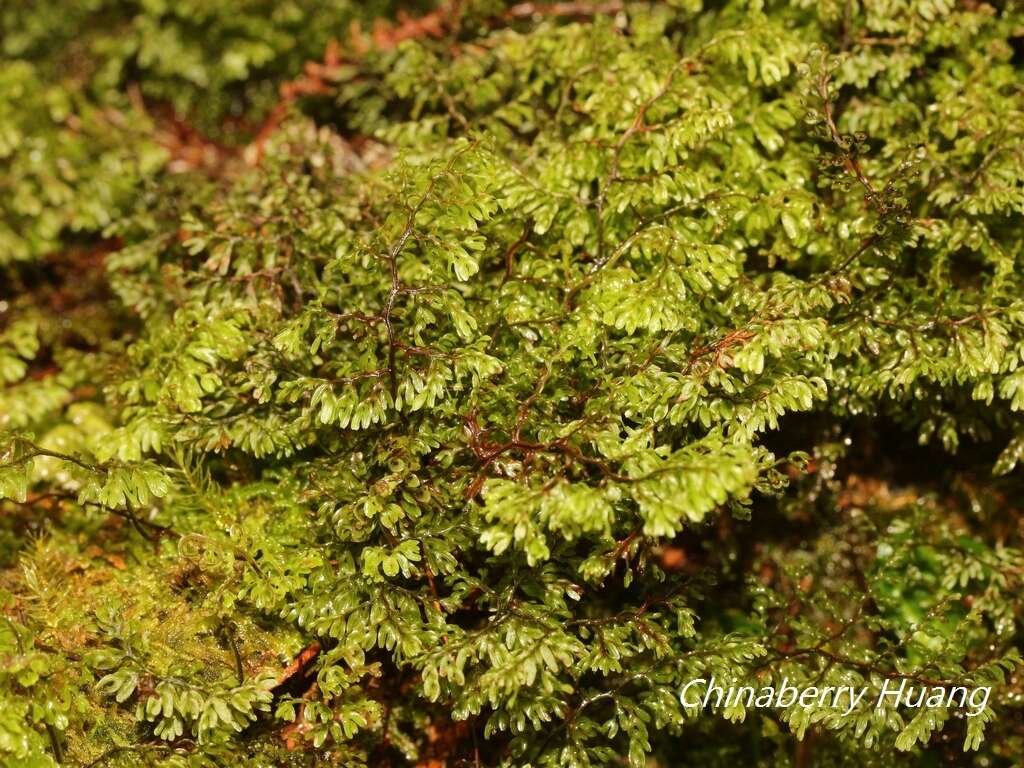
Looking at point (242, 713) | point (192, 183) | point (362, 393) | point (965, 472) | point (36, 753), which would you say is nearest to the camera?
point (36, 753)

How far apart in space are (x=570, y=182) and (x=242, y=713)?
2.00 metres

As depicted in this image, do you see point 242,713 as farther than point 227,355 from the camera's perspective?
No

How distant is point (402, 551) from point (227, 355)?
97 centimetres

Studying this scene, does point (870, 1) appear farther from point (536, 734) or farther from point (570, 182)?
→ point (536, 734)

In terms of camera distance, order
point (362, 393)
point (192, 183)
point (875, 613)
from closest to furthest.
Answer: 1. point (362, 393)
2. point (875, 613)
3. point (192, 183)

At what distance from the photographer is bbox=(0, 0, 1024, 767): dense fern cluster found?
7.87 feet

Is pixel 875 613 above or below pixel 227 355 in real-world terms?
below

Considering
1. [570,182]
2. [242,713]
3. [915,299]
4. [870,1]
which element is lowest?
[242,713]

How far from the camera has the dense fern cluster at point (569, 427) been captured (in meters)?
2.40

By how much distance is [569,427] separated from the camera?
238 centimetres

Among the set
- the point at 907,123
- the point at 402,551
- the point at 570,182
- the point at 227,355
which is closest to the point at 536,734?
the point at 402,551

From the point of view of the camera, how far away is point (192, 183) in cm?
379

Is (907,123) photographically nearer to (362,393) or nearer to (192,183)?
(362,393)

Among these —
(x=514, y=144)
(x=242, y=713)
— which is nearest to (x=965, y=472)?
(x=514, y=144)
